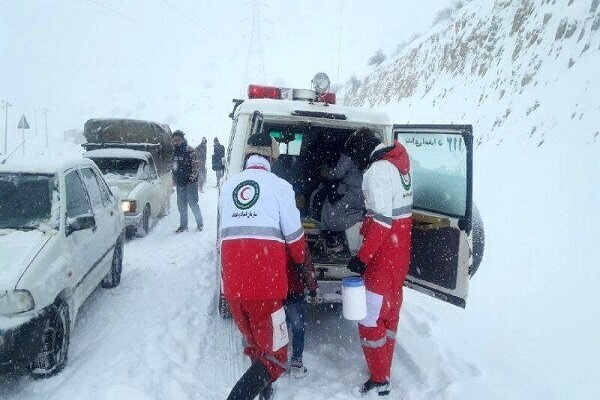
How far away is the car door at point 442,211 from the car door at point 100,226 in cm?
320

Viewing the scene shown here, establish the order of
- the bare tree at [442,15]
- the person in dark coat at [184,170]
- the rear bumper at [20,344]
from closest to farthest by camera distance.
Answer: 1. the rear bumper at [20,344]
2. the person in dark coat at [184,170]
3. the bare tree at [442,15]

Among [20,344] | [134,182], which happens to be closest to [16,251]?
[20,344]

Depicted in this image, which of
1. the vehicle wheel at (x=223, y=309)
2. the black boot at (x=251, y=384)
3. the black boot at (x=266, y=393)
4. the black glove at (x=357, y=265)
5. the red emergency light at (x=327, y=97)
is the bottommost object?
the black boot at (x=266, y=393)

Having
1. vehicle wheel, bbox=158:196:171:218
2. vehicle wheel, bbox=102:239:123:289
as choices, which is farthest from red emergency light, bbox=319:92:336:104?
vehicle wheel, bbox=158:196:171:218

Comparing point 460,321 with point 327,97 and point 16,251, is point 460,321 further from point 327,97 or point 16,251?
point 16,251

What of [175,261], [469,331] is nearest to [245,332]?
[469,331]

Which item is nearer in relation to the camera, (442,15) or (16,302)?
(16,302)

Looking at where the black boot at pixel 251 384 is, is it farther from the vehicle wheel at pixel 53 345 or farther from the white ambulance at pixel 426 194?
the vehicle wheel at pixel 53 345

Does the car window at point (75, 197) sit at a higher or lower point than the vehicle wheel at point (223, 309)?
higher

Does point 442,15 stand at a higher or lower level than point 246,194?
higher

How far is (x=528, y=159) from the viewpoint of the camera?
850 cm

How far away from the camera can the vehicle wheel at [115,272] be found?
553 cm

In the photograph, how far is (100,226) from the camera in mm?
4883

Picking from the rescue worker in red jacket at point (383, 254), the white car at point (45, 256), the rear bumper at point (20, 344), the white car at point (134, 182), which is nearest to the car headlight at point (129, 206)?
the white car at point (134, 182)
